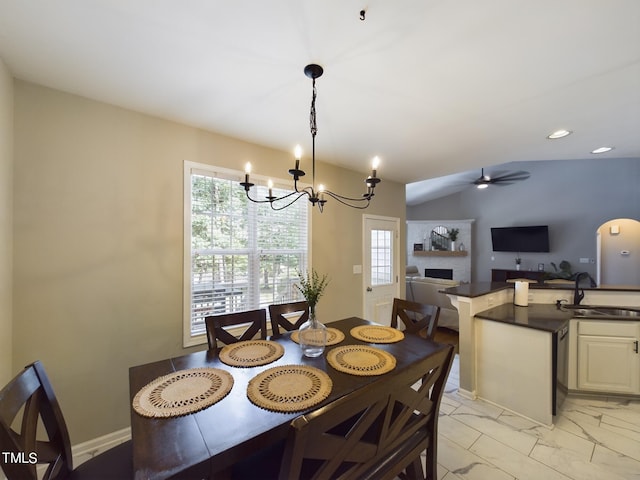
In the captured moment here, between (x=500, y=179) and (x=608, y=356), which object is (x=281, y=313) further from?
(x=500, y=179)

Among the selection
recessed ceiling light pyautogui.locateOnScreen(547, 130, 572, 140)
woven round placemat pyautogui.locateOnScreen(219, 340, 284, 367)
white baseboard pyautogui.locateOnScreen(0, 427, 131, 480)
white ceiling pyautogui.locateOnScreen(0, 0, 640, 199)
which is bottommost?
white baseboard pyautogui.locateOnScreen(0, 427, 131, 480)

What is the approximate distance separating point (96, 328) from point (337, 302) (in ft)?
7.88

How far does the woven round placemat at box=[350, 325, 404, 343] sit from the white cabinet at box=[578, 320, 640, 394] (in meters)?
1.97

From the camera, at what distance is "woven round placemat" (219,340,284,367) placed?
1515 millimetres

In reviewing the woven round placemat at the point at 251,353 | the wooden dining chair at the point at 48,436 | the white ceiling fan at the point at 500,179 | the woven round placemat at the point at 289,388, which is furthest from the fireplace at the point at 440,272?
the wooden dining chair at the point at 48,436

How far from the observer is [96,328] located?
193cm

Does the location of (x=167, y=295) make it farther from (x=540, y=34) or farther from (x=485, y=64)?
(x=540, y=34)

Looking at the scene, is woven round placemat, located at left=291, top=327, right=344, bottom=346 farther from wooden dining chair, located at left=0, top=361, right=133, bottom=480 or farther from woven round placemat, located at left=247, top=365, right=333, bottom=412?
wooden dining chair, located at left=0, top=361, right=133, bottom=480

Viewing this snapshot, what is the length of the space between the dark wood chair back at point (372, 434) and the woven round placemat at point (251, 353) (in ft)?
1.75

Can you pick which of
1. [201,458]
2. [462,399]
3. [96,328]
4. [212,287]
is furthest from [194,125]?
[462,399]

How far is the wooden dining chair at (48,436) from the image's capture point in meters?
0.94

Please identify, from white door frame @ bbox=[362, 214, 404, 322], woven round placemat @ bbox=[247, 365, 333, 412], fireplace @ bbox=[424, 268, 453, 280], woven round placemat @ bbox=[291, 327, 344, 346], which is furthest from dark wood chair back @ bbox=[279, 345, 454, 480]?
fireplace @ bbox=[424, 268, 453, 280]

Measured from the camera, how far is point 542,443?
6.48 ft

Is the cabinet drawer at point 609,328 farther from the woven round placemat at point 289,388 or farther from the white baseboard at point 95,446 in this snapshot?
the white baseboard at point 95,446
